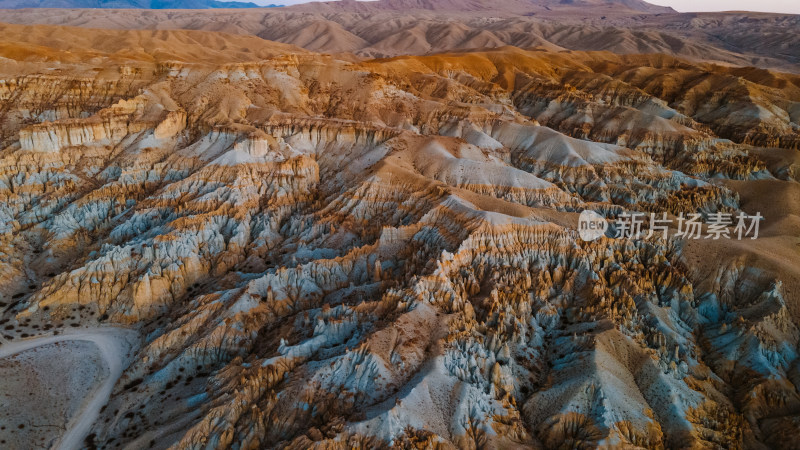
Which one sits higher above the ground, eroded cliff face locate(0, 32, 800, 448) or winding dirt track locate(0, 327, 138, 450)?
eroded cliff face locate(0, 32, 800, 448)

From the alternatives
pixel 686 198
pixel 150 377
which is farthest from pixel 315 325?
pixel 686 198

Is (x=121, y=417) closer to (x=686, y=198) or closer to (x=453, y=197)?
(x=453, y=197)

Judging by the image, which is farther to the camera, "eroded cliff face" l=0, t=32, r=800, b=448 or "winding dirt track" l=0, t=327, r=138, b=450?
"winding dirt track" l=0, t=327, r=138, b=450

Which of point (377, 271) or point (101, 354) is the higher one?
point (377, 271)

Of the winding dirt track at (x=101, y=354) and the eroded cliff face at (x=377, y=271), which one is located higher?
the eroded cliff face at (x=377, y=271)

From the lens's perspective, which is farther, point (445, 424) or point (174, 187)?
point (174, 187)
